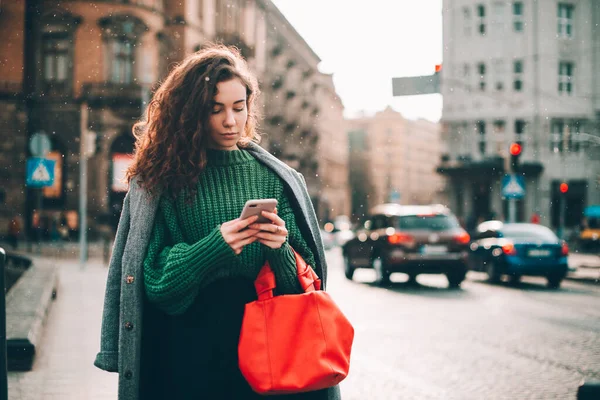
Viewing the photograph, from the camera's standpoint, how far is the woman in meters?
2.37

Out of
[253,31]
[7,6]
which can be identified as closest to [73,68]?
[7,6]

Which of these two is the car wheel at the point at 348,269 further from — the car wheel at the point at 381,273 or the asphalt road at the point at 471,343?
the asphalt road at the point at 471,343

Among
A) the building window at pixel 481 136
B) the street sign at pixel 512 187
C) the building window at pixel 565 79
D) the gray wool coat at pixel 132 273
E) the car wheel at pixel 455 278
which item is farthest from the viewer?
the building window at pixel 481 136

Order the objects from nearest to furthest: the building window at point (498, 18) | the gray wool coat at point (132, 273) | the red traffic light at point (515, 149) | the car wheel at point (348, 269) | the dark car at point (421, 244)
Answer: the gray wool coat at point (132, 273), the dark car at point (421, 244), the car wheel at point (348, 269), the red traffic light at point (515, 149), the building window at point (498, 18)

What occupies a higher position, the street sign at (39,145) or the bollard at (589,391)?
the street sign at (39,145)

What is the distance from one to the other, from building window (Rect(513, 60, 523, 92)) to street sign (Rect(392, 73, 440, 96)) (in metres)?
37.6

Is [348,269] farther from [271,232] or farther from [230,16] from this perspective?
[230,16]

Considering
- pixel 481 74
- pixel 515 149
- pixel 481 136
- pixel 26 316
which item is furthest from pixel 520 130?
pixel 26 316

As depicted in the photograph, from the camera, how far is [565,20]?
143ft

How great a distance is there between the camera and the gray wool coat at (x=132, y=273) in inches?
96.0

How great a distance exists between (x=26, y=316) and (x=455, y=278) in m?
9.90

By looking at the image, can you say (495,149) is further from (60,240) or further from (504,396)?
(504,396)

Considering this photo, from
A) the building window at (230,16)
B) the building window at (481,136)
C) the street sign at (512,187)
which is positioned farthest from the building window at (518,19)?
the street sign at (512,187)

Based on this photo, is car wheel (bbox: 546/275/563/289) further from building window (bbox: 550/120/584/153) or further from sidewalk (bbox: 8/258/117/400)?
building window (bbox: 550/120/584/153)
